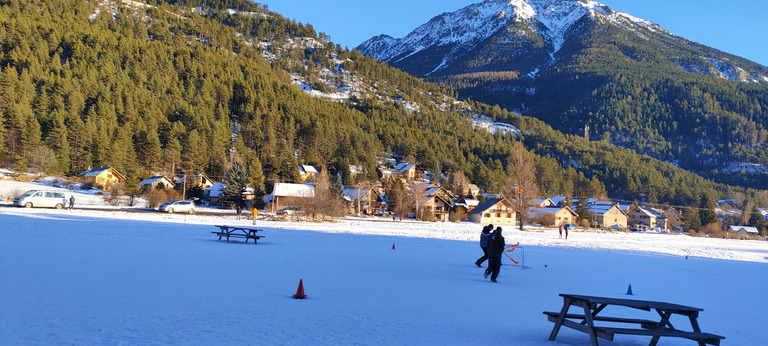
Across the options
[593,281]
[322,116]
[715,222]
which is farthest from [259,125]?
[593,281]

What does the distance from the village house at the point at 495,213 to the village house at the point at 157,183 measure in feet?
156

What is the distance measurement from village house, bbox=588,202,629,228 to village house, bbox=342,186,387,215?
43137mm

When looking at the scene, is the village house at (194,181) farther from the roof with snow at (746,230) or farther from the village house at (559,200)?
the roof with snow at (746,230)

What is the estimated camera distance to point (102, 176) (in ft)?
243

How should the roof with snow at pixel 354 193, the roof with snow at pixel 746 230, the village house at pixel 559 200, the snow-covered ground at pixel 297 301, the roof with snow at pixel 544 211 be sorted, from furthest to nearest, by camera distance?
the roof with snow at pixel 746 230, the village house at pixel 559 200, the roof with snow at pixel 544 211, the roof with snow at pixel 354 193, the snow-covered ground at pixel 297 301

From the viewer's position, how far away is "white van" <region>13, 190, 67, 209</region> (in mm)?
39291

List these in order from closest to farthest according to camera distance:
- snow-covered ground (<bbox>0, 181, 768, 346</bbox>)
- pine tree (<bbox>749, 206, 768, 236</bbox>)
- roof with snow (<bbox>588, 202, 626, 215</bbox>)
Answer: snow-covered ground (<bbox>0, 181, 768, 346</bbox>) < roof with snow (<bbox>588, 202, 626, 215</bbox>) < pine tree (<bbox>749, 206, 768, 236</bbox>)

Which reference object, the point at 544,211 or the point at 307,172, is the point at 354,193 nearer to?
the point at 307,172

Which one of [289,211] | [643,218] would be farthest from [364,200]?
[643,218]

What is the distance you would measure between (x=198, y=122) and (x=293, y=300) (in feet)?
342

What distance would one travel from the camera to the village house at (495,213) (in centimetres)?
A: 8156

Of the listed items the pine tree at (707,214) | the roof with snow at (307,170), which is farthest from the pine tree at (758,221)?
the roof with snow at (307,170)

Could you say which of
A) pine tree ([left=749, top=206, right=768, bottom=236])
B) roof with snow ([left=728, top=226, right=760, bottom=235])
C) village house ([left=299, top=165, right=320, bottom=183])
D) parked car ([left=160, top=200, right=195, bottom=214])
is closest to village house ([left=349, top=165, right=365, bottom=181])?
village house ([left=299, top=165, right=320, bottom=183])

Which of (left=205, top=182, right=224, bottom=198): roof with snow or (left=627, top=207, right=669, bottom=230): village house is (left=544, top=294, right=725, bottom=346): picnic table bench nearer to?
(left=205, top=182, right=224, bottom=198): roof with snow
